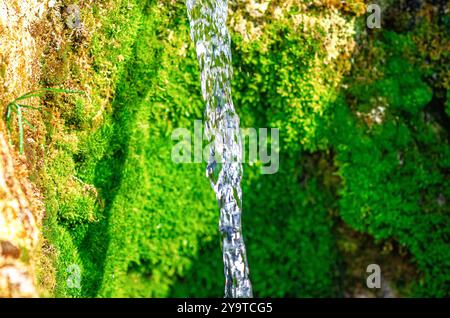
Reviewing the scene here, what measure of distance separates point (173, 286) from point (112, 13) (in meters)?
1.91

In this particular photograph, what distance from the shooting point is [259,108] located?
427cm

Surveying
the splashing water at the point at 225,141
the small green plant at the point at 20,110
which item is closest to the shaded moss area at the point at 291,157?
the splashing water at the point at 225,141

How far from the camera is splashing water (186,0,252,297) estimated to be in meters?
3.85

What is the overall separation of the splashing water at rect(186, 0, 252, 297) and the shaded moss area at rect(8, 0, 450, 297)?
21 cm

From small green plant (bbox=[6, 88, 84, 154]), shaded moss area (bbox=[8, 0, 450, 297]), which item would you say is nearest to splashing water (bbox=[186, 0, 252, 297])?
shaded moss area (bbox=[8, 0, 450, 297])

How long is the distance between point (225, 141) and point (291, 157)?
26.2 inches

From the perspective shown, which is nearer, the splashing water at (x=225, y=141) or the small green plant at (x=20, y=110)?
the small green plant at (x=20, y=110)

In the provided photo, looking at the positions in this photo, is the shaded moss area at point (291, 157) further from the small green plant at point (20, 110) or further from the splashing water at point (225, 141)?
the small green plant at point (20, 110)

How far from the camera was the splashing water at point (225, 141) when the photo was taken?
12.6ft

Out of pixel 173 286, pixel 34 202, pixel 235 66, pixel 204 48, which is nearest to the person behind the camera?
pixel 34 202

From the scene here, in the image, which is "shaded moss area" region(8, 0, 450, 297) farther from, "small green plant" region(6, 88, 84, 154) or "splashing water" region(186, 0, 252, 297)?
"small green plant" region(6, 88, 84, 154)

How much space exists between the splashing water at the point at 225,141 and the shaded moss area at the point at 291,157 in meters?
0.21
